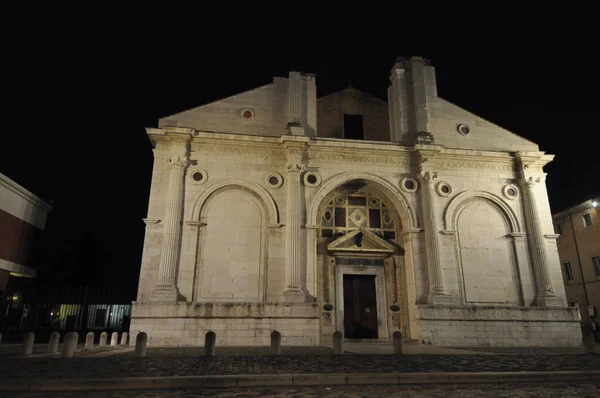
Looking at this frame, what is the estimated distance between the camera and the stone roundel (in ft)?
58.5

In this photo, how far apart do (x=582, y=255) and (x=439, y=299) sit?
1627cm

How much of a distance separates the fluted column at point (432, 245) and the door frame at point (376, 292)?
2.31 metres

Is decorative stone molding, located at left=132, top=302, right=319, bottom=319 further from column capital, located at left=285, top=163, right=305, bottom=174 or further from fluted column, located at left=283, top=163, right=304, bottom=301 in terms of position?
column capital, located at left=285, top=163, right=305, bottom=174

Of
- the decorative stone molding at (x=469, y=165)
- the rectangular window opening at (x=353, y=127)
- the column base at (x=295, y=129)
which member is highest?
the rectangular window opening at (x=353, y=127)

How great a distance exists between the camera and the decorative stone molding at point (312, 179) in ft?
58.5

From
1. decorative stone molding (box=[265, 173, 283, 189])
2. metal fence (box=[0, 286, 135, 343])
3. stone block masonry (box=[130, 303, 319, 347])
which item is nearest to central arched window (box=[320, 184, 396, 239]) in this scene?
decorative stone molding (box=[265, 173, 283, 189])

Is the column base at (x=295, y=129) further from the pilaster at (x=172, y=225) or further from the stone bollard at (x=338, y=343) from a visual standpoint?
the stone bollard at (x=338, y=343)

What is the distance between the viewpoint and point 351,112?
22.2 meters

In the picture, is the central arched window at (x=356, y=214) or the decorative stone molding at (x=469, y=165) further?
the decorative stone molding at (x=469, y=165)

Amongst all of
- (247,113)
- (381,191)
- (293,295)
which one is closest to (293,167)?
(247,113)

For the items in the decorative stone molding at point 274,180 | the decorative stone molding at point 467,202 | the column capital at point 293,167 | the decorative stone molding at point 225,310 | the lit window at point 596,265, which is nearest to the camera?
the decorative stone molding at point 225,310

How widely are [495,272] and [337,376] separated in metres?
13.0

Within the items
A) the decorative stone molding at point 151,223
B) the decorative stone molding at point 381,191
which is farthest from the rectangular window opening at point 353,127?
the decorative stone molding at point 151,223

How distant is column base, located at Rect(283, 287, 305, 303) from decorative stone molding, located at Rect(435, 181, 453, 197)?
802 centimetres
